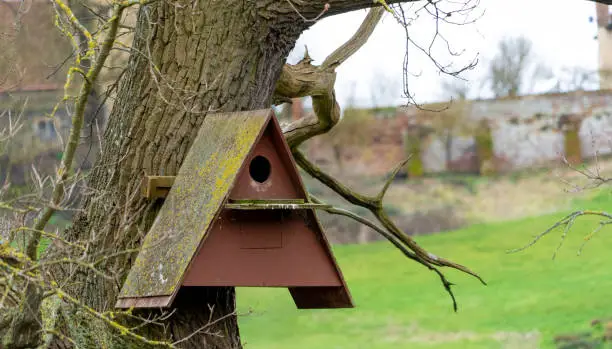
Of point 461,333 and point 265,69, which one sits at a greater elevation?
point 265,69

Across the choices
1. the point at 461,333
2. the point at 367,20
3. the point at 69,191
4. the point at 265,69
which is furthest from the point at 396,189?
the point at 69,191

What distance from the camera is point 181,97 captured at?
4.62 meters

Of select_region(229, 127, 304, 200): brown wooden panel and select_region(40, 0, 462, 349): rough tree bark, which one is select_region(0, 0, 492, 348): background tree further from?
select_region(229, 127, 304, 200): brown wooden panel

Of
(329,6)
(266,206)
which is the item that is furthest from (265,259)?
(329,6)

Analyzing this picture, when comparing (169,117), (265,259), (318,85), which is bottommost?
(265,259)

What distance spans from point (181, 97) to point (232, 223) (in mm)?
705

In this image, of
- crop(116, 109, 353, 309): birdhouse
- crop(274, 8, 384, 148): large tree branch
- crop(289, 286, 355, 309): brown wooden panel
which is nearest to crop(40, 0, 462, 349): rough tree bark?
crop(116, 109, 353, 309): birdhouse

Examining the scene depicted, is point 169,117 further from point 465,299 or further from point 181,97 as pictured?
point 465,299

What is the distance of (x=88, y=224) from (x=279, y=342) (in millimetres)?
12239

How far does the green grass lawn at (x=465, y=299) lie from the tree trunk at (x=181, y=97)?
10.9m

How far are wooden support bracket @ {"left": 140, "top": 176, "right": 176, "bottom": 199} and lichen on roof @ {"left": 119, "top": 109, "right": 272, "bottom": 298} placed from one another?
42mm

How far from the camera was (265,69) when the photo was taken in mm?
4816

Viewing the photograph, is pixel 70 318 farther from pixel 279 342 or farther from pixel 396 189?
pixel 396 189

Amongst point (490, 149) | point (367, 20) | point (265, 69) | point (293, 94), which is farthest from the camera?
point (490, 149)
